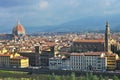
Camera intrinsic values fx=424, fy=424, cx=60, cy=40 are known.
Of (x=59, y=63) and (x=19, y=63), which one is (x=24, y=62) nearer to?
(x=19, y=63)

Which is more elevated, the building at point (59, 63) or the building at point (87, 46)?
the building at point (87, 46)

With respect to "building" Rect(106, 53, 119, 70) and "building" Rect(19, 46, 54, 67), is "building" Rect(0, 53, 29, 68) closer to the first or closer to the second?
"building" Rect(19, 46, 54, 67)

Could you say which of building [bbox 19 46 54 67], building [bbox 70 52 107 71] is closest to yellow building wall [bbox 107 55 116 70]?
building [bbox 70 52 107 71]

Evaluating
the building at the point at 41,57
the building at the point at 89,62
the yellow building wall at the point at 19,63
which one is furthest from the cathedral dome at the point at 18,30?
the building at the point at 89,62

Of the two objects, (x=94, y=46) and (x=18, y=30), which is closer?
(x=94, y=46)

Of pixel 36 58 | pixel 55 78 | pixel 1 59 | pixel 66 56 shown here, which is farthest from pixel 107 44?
pixel 55 78

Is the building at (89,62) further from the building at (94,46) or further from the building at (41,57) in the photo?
the building at (94,46)

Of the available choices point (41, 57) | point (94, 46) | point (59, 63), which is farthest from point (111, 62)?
point (94, 46)

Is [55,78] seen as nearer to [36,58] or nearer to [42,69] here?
[42,69]
